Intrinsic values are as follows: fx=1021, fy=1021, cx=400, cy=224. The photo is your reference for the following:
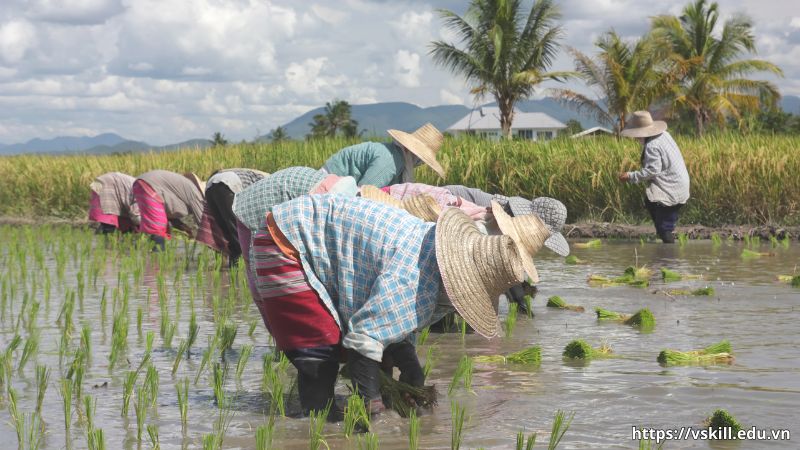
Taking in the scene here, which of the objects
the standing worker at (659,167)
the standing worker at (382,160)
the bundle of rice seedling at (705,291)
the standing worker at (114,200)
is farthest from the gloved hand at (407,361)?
the standing worker at (114,200)

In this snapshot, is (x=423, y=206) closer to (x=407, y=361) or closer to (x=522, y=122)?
(x=407, y=361)

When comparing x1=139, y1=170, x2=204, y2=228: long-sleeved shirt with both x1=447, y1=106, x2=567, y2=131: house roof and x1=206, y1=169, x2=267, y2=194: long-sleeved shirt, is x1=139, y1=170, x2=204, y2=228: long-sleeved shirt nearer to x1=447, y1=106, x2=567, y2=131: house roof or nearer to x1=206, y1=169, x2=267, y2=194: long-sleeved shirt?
x1=206, y1=169, x2=267, y2=194: long-sleeved shirt

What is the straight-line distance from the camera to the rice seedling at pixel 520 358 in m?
5.01

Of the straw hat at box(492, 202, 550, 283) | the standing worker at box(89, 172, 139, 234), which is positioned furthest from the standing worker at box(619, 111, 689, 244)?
the straw hat at box(492, 202, 550, 283)

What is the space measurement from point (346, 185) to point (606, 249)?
6746 mm

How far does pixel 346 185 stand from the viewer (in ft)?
14.8

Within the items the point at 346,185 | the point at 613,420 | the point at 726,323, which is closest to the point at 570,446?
the point at 613,420

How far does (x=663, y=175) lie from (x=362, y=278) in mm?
7072

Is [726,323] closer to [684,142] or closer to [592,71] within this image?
[684,142]

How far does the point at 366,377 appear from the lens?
3.72m

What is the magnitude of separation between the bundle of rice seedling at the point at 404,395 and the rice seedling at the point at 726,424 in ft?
3.46

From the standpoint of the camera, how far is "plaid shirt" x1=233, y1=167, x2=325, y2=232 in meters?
4.59

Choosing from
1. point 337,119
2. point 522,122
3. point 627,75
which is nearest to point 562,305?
point 627,75

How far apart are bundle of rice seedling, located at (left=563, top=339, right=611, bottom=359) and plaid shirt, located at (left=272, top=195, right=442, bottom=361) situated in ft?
4.89
